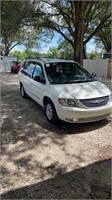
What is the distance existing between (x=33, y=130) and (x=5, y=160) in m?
1.37

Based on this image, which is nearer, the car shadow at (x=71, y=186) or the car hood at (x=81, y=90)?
the car shadow at (x=71, y=186)

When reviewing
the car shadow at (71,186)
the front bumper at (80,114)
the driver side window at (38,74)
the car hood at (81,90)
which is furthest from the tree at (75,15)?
the car shadow at (71,186)

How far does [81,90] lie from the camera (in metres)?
5.02

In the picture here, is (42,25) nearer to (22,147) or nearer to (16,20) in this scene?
(16,20)

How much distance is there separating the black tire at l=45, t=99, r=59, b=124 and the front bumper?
0.63 ft

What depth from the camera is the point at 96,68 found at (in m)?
15.4

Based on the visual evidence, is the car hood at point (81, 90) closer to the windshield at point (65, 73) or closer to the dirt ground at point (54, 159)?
the windshield at point (65, 73)

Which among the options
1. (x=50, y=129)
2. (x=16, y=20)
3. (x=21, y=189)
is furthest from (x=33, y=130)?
(x=16, y=20)

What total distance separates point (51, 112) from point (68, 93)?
26.6 inches

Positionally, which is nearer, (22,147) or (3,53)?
(22,147)

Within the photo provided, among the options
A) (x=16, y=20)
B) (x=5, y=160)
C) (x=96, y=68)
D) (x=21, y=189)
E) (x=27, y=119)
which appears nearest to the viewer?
(x=21, y=189)

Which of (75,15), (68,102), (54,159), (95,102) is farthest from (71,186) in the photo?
(75,15)

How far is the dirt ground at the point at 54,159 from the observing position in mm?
2828

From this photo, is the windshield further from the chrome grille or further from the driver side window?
the chrome grille
